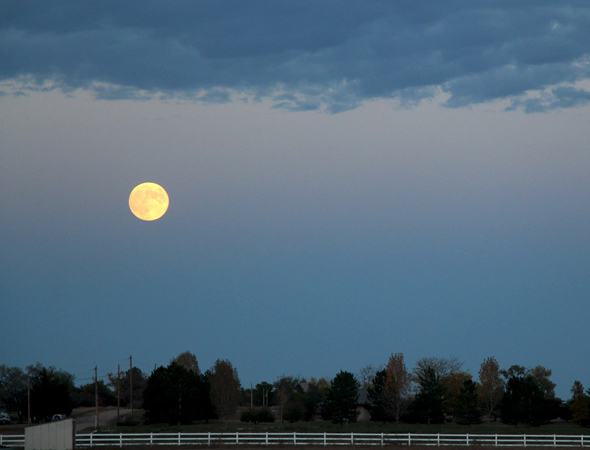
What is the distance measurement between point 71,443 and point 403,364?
60.8m

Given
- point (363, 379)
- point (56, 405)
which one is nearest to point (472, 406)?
point (56, 405)

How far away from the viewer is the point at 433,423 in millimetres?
81812

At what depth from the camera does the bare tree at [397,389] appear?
8638 centimetres

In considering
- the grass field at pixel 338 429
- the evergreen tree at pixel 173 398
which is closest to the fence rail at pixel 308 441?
the grass field at pixel 338 429

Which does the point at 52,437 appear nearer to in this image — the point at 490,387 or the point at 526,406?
the point at 526,406

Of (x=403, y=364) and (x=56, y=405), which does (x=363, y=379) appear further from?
(x=56, y=405)

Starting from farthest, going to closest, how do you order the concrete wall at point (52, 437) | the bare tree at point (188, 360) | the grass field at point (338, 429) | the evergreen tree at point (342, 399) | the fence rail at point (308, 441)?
the bare tree at point (188, 360), the evergreen tree at point (342, 399), the grass field at point (338, 429), the fence rail at point (308, 441), the concrete wall at point (52, 437)

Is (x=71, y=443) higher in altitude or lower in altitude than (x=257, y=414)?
higher

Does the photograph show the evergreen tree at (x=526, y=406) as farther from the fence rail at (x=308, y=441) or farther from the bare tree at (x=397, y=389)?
the fence rail at (x=308, y=441)

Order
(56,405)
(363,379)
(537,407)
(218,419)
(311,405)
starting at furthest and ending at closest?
1. (363,379)
2. (311,405)
3. (218,419)
4. (56,405)
5. (537,407)

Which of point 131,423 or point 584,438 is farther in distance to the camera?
point 131,423

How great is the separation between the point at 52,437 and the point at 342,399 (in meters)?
48.6

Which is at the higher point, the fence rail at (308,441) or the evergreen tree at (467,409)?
the fence rail at (308,441)

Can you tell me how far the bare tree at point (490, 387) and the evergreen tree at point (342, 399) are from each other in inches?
807
